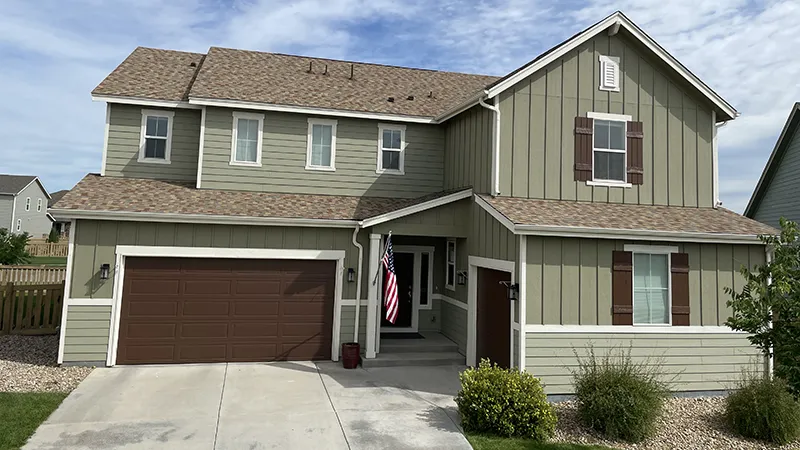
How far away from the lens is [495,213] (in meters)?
9.15

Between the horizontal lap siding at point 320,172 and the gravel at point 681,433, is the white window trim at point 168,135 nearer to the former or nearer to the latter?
the horizontal lap siding at point 320,172

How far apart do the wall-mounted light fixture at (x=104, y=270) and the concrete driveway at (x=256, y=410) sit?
1.82 m

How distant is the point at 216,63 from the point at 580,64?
32.0 feet

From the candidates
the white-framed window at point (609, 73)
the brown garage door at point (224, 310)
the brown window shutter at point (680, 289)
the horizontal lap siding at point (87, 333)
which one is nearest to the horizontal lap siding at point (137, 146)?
the brown garage door at point (224, 310)

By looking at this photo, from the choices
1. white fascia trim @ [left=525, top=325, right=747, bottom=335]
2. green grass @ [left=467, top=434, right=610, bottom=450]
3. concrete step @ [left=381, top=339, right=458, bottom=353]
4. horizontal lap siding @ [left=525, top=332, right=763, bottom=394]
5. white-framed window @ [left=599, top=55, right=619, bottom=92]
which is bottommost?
green grass @ [left=467, top=434, right=610, bottom=450]

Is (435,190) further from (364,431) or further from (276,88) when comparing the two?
(364,431)

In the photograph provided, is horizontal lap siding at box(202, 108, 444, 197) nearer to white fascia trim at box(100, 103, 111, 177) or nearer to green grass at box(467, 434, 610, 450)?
white fascia trim at box(100, 103, 111, 177)

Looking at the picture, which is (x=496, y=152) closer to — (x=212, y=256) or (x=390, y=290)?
(x=390, y=290)

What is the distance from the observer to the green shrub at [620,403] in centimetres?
672

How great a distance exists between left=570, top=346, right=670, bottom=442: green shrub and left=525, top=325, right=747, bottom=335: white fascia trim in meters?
1.29

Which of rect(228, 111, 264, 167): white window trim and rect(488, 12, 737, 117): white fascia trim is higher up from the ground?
rect(488, 12, 737, 117): white fascia trim

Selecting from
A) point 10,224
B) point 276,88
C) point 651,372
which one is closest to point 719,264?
point 651,372

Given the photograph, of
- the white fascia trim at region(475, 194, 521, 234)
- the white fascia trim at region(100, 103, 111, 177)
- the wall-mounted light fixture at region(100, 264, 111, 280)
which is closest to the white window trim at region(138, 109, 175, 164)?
the white fascia trim at region(100, 103, 111, 177)

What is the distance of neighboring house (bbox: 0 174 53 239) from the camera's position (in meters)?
41.4
